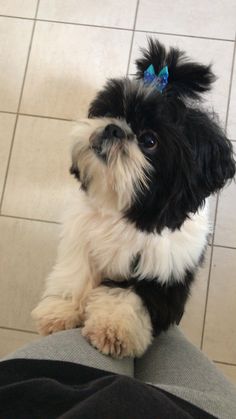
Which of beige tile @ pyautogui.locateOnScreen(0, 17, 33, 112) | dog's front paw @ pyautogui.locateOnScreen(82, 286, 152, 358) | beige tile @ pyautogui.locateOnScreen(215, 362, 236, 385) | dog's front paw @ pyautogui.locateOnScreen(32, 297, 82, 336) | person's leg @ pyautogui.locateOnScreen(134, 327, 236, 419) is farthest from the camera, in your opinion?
beige tile @ pyautogui.locateOnScreen(0, 17, 33, 112)

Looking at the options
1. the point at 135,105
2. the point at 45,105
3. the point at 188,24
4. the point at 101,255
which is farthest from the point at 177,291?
the point at 188,24

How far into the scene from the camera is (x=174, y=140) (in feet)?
3.49

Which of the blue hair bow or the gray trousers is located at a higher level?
the blue hair bow

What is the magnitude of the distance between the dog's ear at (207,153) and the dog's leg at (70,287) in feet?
1.27

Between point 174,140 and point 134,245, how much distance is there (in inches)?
12.8

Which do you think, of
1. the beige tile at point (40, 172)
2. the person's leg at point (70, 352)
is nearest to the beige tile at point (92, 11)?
the beige tile at point (40, 172)

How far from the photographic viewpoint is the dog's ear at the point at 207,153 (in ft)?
3.57

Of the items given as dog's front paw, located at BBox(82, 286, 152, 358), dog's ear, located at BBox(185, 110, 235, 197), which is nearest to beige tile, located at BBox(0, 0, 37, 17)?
dog's ear, located at BBox(185, 110, 235, 197)

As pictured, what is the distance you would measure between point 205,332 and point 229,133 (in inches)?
31.1

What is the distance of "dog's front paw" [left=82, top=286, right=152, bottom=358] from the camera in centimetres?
118

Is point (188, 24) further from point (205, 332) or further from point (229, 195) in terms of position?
point (205, 332)

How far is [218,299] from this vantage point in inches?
72.1

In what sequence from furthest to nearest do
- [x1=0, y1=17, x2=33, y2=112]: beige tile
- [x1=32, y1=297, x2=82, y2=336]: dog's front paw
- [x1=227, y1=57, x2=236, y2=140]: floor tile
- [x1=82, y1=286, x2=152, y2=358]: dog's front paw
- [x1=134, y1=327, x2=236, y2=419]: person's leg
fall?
1. [x1=0, y1=17, x2=33, y2=112]: beige tile
2. [x1=227, y1=57, x2=236, y2=140]: floor tile
3. [x1=32, y1=297, x2=82, y2=336]: dog's front paw
4. [x1=82, y1=286, x2=152, y2=358]: dog's front paw
5. [x1=134, y1=327, x2=236, y2=419]: person's leg

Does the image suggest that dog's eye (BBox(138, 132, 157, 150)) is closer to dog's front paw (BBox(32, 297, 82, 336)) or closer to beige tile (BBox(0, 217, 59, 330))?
dog's front paw (BBox(32, 297, 82, 336))
